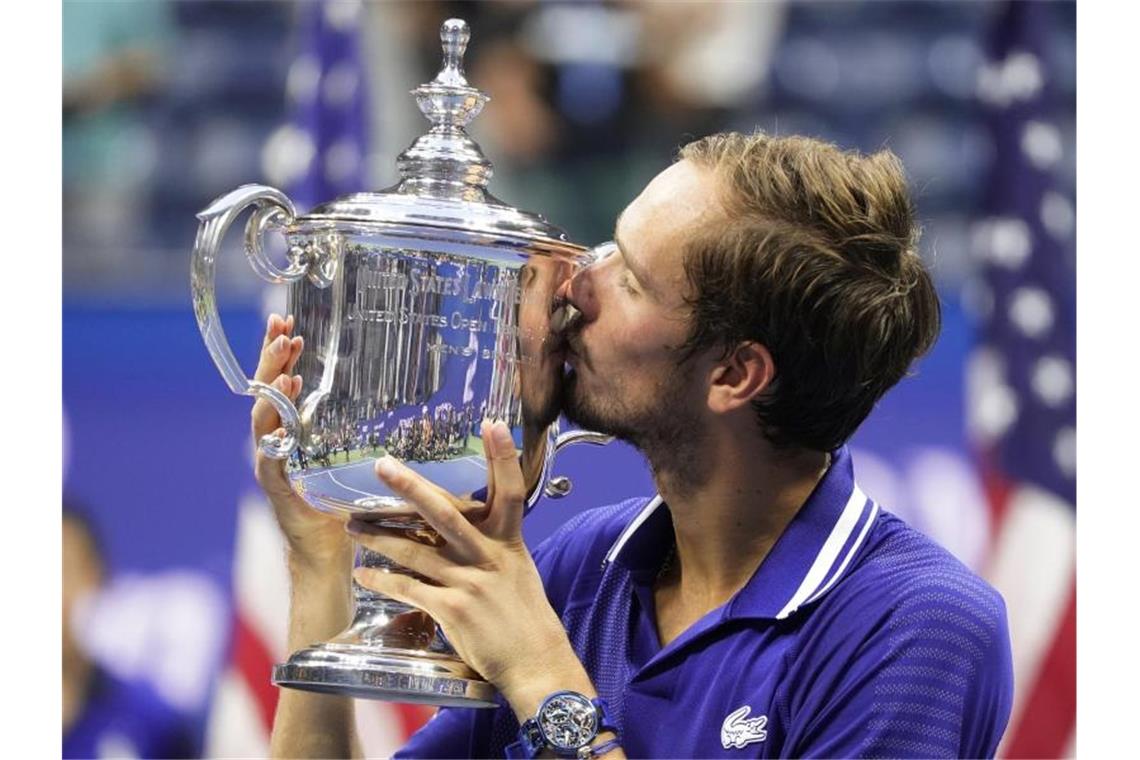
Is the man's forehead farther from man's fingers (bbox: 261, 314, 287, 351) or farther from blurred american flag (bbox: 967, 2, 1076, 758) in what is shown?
blurred american flag (bbox: 967, 2, 1076, 758)

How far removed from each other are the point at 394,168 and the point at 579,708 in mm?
2042

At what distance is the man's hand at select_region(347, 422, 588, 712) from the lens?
4.93 ft

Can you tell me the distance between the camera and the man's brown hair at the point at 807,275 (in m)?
1.59

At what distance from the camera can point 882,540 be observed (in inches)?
64.7

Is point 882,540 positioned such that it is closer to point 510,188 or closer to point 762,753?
point 762,753

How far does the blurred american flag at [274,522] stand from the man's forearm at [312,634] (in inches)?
49.5

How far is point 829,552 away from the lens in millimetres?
1610

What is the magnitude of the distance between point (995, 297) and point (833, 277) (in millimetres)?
1937

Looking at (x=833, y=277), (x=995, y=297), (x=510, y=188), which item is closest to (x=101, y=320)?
(x=510, y=188)

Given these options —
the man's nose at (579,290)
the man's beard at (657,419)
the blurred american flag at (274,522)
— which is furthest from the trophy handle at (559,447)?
the blurred american flag at (274,522)

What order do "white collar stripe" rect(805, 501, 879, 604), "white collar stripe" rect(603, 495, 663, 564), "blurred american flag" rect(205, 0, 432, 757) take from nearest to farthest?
1. "white collar stripe" rect(805, 501, 879, 604)
2. "white collar stripe" rect(603, 495, 663, 564)
3. "blurred american flag" rect(205, 0, 432, 757)

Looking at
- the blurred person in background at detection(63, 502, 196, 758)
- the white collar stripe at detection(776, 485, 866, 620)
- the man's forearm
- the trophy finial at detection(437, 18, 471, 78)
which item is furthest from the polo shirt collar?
the blurred person in background at detection(63, 502, 196, 758)

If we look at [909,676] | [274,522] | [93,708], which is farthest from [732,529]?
[93,708]

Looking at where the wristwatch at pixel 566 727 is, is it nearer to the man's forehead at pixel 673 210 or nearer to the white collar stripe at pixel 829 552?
the white collar stripe at pixel 829 552
